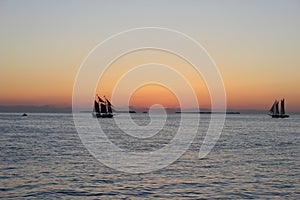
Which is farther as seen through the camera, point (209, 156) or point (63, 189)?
point (209, 156)

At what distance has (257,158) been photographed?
42.6m

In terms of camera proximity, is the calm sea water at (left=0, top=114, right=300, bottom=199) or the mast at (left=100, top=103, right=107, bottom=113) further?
the mast at (left=100, top=103, right=107, bottom=113)

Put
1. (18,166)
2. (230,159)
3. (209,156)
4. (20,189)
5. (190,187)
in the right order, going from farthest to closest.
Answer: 1. (209,156)
2. (230,159)
3. (18,166)
4. (190,187)
5. (20,189)

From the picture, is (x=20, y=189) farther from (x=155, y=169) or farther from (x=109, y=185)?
(x=155, y=169)

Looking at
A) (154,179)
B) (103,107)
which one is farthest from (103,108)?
(154,179)

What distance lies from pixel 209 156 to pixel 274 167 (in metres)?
9.37

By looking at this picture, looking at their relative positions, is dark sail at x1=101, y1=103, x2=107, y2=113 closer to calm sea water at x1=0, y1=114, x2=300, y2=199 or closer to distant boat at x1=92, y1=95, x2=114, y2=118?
distant boat at x1=92, y1=95, x2=114, y2=118

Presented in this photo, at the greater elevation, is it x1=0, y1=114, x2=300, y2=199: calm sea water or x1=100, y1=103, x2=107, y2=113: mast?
x1=100, y1=103, x2=107, y2=113: mast

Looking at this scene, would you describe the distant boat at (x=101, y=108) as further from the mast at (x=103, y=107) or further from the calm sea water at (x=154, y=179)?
the calm sea water at (x=154, y=179)

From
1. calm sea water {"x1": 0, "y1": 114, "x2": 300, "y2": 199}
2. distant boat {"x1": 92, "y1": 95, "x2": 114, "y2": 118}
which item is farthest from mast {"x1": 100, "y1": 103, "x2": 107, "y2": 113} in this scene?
calm sea water {"x1": 0, "y1": 114, "x2": 300, "y2": 199}

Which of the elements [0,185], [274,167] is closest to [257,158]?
[274,167]

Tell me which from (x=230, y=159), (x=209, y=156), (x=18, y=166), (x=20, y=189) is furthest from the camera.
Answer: (x=209, y=156)

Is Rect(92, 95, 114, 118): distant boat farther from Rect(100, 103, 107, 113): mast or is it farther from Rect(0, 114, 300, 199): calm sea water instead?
Rect(0, 114, 300, 199): calm sea water

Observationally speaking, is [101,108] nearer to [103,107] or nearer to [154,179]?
[103,107]
